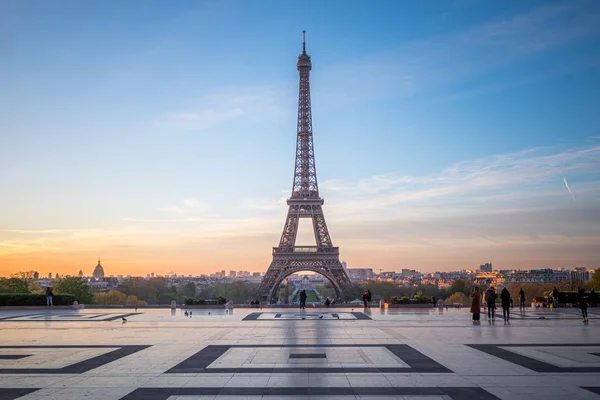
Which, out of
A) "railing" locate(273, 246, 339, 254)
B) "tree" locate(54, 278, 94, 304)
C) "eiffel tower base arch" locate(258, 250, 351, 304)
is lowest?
"tree" locate(54, 278, 94, 304)

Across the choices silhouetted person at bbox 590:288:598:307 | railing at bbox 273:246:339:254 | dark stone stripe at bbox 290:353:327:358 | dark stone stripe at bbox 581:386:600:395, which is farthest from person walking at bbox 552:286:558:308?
railing at bbox 273:246:339:254

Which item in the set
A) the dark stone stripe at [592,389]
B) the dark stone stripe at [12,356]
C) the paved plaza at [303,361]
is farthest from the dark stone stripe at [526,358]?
the dark stone stripe at [12,356]

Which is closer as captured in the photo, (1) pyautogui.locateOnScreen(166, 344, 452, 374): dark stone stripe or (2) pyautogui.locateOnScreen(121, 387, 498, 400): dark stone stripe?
(2) pyautogui.locateOnScreen(121, 387, 498, 400): dark stone stripe

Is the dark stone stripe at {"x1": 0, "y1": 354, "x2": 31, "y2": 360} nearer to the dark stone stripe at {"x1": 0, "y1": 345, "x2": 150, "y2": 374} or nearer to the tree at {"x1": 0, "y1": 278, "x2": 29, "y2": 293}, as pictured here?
the dark stone stripe at {"x1": 0, "y1": 345, "x2": 150, "y2": 374}

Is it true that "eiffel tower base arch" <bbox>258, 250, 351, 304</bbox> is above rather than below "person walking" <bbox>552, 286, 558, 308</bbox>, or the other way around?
above

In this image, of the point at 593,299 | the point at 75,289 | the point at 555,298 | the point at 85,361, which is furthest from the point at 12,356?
the point at 75,289

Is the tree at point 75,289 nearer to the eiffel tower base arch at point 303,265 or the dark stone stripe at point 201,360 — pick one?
the eiffel tower base arch at point 303,265
